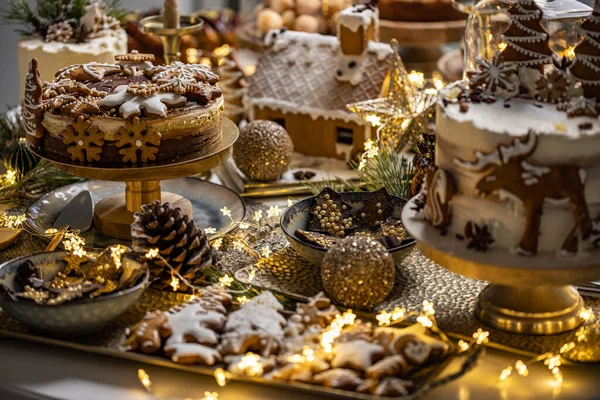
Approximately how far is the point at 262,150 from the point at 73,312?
746 millimetres

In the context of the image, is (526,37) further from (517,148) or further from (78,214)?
(78,214)

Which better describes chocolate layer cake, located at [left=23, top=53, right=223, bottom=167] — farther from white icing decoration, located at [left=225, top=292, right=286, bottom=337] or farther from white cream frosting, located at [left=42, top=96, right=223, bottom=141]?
white icing decoration, located at [left=225, top=292, right=286, bottom=337]

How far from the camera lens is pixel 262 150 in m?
1.97

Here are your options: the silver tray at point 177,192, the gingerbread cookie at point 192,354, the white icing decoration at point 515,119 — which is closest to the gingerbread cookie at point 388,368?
the gingerbread cookie at point 192,354

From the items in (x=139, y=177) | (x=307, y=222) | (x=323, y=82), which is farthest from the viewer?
(x=323, y=82)

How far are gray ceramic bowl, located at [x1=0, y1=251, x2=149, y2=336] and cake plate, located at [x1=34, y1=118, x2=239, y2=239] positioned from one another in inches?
10.3

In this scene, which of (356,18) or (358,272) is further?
(356,18)

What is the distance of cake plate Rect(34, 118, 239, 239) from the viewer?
5.17 feet

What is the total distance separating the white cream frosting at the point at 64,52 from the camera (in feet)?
6.84

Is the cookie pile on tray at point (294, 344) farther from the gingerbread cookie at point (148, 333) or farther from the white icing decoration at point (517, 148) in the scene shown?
the white icing decoration at point (517, 148)

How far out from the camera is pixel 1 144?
211 centimetres

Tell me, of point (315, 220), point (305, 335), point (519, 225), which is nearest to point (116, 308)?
point (305, 335)

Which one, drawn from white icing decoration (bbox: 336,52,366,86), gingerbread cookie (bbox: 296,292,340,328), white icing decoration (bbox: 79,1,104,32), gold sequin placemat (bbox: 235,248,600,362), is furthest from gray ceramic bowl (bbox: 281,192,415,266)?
white icing decoration (bbox: 79,1,104,32)

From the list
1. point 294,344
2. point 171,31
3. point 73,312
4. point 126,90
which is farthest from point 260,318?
point 171,31
